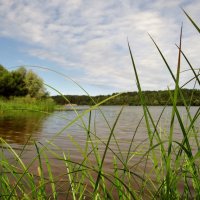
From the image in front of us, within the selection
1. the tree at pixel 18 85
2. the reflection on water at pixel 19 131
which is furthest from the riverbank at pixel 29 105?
the reflection on water at pixel 19 131

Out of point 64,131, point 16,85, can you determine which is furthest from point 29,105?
point 64,131

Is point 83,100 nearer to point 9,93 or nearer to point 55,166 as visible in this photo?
point 9,93

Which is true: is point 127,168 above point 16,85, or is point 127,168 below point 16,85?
below

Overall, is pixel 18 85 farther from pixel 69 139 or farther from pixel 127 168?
pixel 127 168

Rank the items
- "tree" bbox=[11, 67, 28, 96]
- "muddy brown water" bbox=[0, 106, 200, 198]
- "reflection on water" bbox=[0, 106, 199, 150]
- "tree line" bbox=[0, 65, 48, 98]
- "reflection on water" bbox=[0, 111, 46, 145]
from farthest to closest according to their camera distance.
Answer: "tree" bbox=[11, 67, 28, 96]
"tree line" bbox=[0, 65, 48, 98]
"reflection on water" bbox=[0, 111, 46, 145]
"reflection on water" bbox=[0, 106, 199, 150]
"muddy brown water" bbox=[0, 106, 200, 198]

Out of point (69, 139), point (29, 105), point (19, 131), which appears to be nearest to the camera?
point (69, 139)

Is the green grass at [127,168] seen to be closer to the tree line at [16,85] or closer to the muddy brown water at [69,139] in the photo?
the muddy brown water at [69,139]

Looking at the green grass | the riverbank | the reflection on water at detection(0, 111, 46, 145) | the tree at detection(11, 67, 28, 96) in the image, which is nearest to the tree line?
the tree at detection(11, 67, 28, 96)

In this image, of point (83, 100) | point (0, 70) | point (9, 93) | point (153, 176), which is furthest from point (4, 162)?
point (83, 100)

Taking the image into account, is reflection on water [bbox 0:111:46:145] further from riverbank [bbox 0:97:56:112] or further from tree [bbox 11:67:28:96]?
tree [bbox 11:67:28:96]

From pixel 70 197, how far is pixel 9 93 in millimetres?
43532

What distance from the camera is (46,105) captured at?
34375mm

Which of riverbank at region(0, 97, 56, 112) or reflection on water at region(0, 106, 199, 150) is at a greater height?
riverbank at region(0, 97, 56, 112)

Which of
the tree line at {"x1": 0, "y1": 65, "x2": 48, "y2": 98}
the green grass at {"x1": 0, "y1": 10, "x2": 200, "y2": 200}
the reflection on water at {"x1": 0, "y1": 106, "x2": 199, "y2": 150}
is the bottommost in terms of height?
the reflection on water at {"x1": 0, "y1": 106, "x2": 199, "y2": 150}
